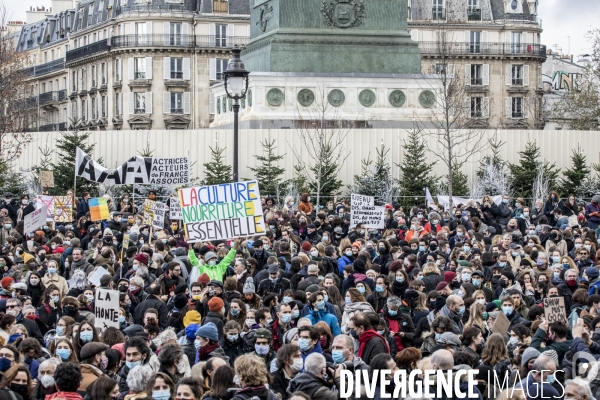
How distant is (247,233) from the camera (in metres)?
21.2

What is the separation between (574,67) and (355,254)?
99.6m

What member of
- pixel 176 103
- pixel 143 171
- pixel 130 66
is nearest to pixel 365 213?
pixel 143 171

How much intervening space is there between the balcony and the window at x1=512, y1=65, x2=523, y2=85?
26.7 meters

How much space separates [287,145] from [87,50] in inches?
2343

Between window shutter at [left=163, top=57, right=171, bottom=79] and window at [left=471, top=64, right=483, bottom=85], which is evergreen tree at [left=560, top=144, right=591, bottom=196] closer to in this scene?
window shutter at [left=163, top=57, right=171, bottom=79]

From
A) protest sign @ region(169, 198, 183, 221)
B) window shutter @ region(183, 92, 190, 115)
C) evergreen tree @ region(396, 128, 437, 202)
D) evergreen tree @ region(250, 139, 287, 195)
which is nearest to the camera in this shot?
protest sign @ region(169, 198, 183, 221)

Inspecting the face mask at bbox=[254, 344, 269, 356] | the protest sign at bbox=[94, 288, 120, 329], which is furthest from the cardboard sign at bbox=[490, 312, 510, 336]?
the protest sign at bbox=[94, 288, 120, 329]

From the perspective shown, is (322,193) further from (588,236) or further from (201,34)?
(201,34)

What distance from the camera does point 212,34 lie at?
93250mm

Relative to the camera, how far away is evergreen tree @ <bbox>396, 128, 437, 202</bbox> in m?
40.1

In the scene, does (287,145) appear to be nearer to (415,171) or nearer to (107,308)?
(415,171)

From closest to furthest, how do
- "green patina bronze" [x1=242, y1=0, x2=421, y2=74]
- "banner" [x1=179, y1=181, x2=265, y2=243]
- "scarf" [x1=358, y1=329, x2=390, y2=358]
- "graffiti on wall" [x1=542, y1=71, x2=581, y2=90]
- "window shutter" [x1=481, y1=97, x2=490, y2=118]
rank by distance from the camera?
"scarf" [x1=358, y1=329, x2=390, y2=358], "banner" [x1=179, y1=181, x2=265, y2=243], "green patina bronze" [x1=242, y1=0, x2=421, y2=74], "window shutter" [x1=481, y1=97, x2=490, y2=118], "graffiti on wall" [x1=542, y1=71, x2=581, y2=90]

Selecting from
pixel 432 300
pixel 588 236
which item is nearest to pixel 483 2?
pixel 588 236

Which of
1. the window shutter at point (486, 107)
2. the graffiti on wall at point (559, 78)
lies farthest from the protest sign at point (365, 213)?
the graffiti on wall at point (559, 78)
